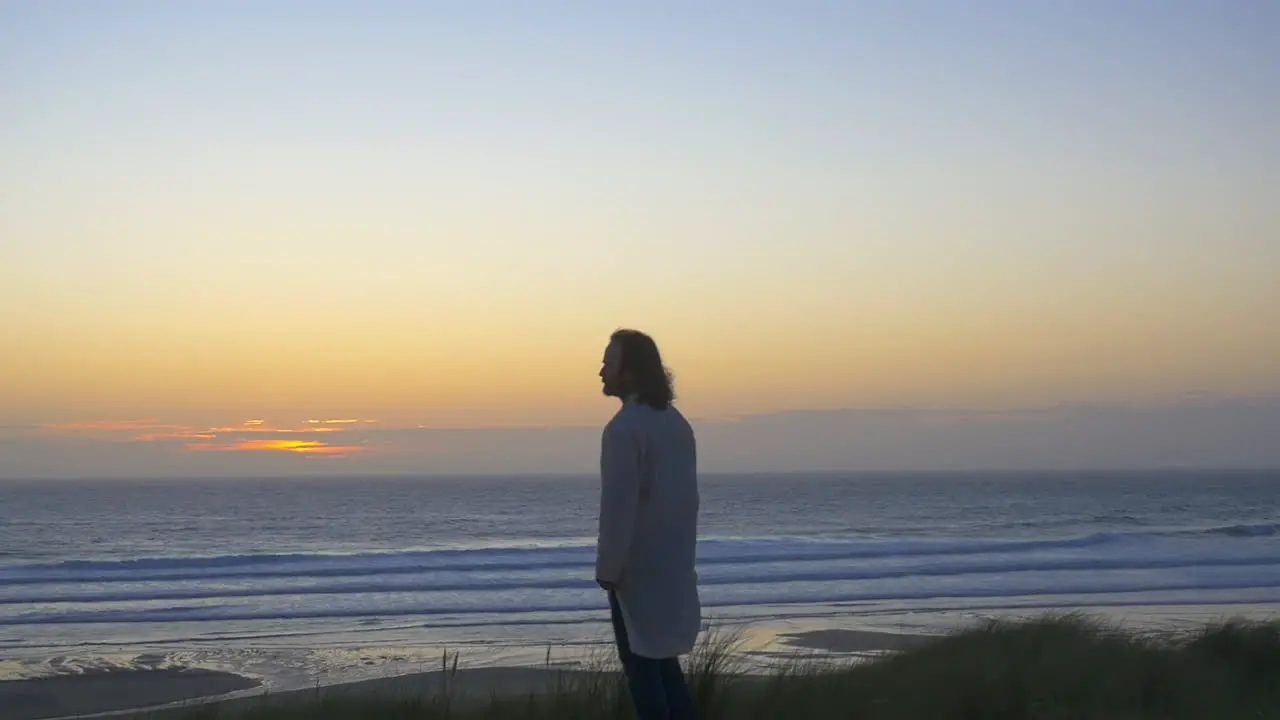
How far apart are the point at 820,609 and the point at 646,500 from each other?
1400 centimetres

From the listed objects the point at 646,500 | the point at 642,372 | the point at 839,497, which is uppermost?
the point at 642,372

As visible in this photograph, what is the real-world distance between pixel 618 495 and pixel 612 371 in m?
0.49

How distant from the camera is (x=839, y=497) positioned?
7331 centimetres

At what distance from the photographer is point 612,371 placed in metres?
4.42

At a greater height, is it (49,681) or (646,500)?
(646,500)

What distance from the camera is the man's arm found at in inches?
165

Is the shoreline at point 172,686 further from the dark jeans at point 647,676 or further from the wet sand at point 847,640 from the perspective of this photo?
the dark jeans at point 647,676

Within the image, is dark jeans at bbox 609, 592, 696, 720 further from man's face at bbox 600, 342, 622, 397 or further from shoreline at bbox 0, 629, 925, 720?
shoreline at bbox 0, 629, 925, 720

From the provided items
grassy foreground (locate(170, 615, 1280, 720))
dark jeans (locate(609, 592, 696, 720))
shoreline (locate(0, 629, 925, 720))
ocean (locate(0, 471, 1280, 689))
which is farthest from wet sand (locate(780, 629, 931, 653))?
dark jeans (locate(609, 592, 696, 720))

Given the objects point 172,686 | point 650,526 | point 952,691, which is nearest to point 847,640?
point 172,686

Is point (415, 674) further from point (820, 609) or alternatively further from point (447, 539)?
point (447, 539)

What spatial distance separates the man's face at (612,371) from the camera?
4.41 metres

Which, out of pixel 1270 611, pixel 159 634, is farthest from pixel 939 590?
pixel 159 634

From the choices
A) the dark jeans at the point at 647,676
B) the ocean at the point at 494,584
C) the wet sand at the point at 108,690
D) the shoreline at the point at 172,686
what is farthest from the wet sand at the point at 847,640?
the dark jeans at the point at 647,676
